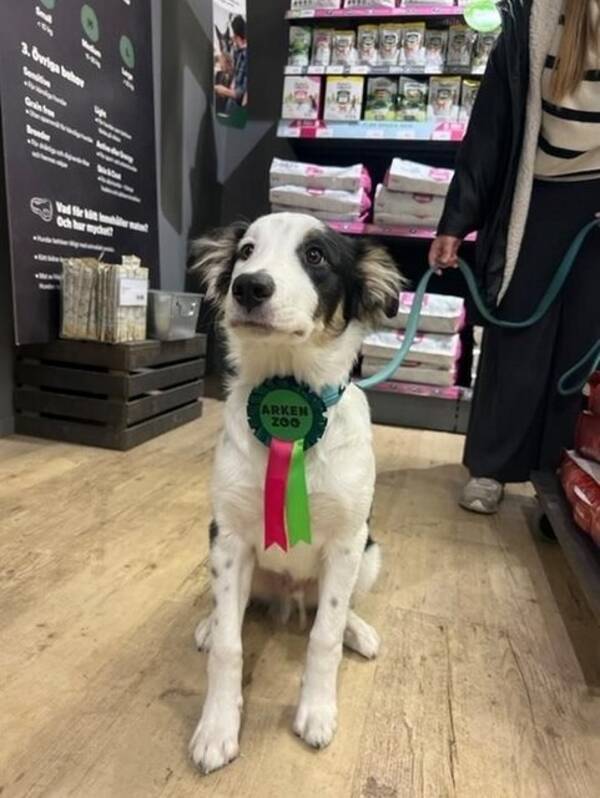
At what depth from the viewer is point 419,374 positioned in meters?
3.16

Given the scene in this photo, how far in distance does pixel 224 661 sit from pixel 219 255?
2.59 feet

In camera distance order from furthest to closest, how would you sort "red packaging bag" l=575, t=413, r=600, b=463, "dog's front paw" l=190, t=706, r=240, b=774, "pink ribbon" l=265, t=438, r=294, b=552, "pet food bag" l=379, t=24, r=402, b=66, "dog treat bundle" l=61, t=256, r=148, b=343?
1. "pet food bag" l=379, t=24, r=402, b=66
2. "dog treat bundle" l=61, t=256, r=148, b=343
3. "red packaging bag" l=575, t=413, r=600, b=463
4. "pink ribbon" l=265, t=438, r=294, b=552
5. "dog's front paw" l=190, t=706, r=240, b=774

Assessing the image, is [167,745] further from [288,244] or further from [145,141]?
[145,141]

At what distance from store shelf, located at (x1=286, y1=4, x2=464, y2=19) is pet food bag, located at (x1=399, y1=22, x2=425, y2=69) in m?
0.06

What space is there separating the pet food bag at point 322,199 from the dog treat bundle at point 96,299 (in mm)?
1181

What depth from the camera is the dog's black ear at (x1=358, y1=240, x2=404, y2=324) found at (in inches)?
45.5

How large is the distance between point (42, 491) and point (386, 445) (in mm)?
1594

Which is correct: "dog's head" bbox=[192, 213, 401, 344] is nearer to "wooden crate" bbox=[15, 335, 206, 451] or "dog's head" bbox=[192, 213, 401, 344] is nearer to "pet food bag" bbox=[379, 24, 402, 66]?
"wooden crate" bbox=[15, 335, 206, 451]

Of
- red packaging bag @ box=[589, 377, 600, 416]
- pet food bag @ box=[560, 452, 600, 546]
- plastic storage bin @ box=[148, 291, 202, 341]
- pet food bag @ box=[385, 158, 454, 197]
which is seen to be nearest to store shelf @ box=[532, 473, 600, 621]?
pet food bag @ box=[560, 452, 600, 546]

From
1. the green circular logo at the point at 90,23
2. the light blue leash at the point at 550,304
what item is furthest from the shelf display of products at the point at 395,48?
the light blue leash at the point at 550,304

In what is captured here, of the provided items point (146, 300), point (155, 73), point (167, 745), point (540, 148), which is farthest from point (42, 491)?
point (155, 73)

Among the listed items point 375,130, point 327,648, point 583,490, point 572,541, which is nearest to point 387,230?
point 375,130

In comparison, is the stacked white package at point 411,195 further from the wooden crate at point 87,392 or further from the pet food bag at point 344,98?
the wooden crate at point 87,392

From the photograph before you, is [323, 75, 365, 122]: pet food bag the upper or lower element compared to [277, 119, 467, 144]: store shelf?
upper
